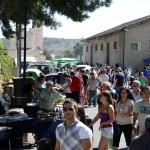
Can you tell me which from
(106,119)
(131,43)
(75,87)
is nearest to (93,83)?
(75,87)

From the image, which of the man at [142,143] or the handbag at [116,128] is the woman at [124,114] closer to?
the handbag at [116,128]

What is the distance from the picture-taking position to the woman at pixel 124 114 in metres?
8.15

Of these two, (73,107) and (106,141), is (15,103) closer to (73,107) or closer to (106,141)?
(106,141)

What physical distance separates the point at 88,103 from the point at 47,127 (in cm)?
980

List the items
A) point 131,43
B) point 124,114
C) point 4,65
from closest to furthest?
point 124,114, point 4,65, point 131,43

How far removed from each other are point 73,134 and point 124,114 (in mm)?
3257

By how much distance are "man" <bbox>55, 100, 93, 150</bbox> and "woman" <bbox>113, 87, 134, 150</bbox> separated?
3140 millimetres

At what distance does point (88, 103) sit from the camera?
18656 mm

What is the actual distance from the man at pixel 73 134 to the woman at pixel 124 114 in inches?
124

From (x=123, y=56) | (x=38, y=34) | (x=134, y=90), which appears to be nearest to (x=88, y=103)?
(x=134, y=90)

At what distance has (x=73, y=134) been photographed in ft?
16.6

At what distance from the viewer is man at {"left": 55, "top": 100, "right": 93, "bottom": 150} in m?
5.02

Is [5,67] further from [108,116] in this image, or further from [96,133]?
[108,116]

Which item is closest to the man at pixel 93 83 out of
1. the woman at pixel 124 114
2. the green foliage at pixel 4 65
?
the woman at pixel 124 114
